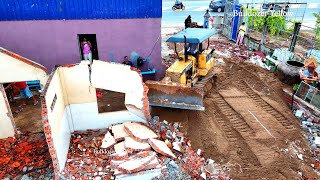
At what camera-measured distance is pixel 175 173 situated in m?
7.17

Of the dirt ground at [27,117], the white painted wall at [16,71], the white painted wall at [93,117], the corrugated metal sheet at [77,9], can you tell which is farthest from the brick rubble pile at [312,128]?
the dirt ground at [27,117]

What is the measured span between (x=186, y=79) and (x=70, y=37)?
199 inches

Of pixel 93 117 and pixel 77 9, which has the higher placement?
pixel 77 9

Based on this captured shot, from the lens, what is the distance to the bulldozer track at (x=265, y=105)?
9.62 meters

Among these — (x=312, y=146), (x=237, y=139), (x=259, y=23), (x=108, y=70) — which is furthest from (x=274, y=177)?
(x=259, y=23)

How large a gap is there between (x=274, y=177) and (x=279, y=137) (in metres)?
1.93

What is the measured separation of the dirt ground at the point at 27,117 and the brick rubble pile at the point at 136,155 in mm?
1644

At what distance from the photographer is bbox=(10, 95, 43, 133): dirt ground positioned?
30.4ft

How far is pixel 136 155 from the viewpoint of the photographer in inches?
297

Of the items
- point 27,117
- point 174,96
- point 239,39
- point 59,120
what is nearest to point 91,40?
point 27,117

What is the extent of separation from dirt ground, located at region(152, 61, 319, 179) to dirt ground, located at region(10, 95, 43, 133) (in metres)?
4.22

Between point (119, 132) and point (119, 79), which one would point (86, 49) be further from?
point (119, 132)

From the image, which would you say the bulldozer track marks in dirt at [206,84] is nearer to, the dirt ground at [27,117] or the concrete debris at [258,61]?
the concrete debris at [258,61]

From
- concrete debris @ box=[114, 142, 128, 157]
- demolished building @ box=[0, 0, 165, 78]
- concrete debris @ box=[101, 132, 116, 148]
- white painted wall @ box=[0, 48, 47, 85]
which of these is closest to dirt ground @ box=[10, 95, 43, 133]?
white painted wall @ box=[0, 48, 47, 85]
